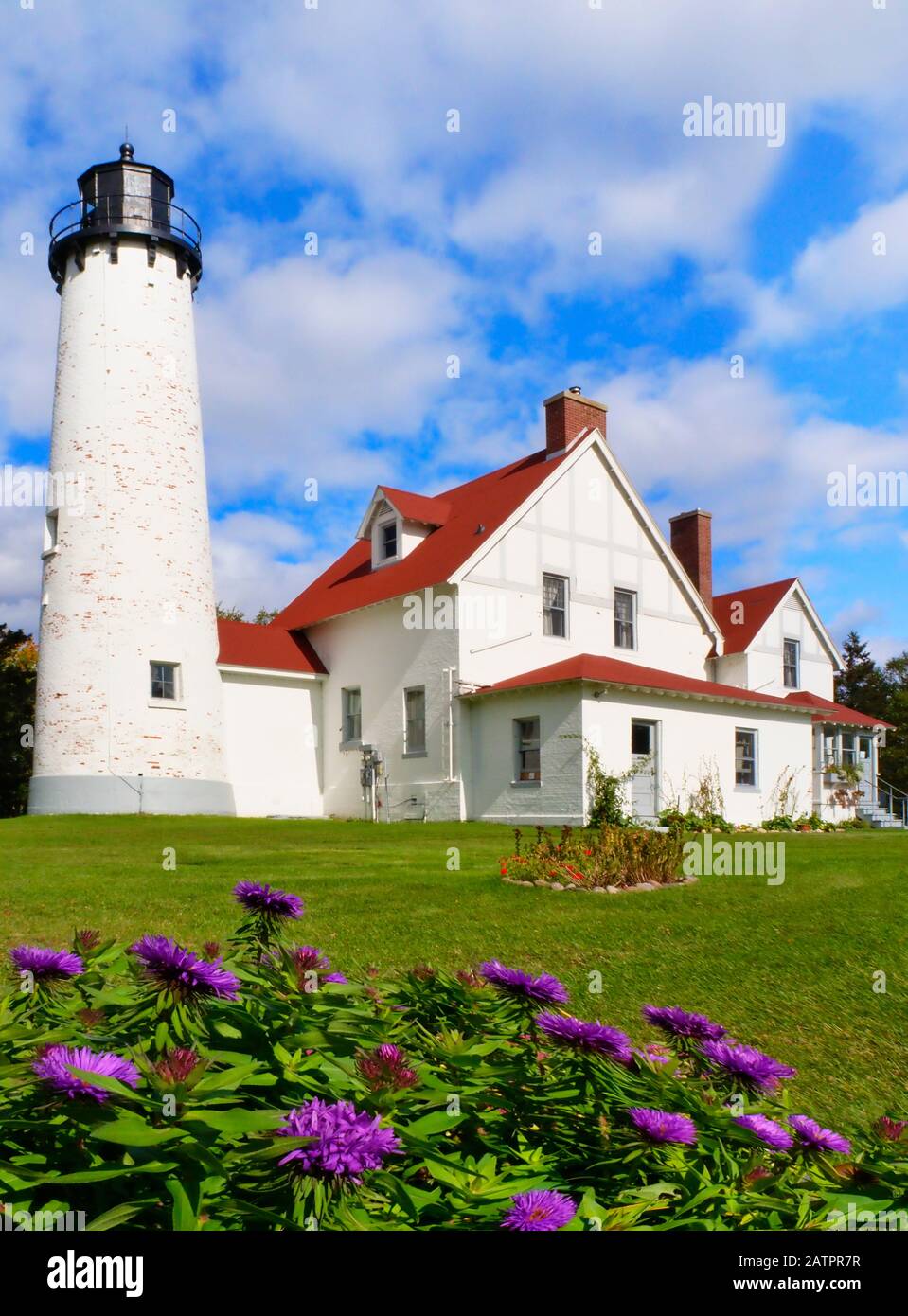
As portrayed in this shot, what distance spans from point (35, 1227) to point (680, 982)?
601 centimetres

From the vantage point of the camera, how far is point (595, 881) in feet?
35.6

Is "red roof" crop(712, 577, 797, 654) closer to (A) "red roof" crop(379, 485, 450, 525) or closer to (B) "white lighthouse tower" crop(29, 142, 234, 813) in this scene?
(A) "red roof" crop(379, 485, 450, 525)

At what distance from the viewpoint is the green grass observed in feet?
21.1

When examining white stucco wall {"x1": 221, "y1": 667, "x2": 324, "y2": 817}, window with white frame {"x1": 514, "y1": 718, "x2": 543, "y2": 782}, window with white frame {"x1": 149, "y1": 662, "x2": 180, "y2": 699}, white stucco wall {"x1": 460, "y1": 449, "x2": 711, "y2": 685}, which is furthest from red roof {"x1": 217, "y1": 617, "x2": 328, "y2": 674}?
window with white frame {"x1": 514, "y1": 718, "x2": 543, "y2": 782}

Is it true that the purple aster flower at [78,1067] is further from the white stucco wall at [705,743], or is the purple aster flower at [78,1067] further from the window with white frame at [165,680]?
the window with white frame at [165,680]

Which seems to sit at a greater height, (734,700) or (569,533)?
(569,533)

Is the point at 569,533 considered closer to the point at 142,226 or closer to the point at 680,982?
the point at 142,226

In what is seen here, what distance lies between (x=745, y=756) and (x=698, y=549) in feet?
27.0

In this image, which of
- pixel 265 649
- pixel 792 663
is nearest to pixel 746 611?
pixel 792 663

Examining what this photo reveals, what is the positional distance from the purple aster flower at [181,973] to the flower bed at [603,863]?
8.77 meters

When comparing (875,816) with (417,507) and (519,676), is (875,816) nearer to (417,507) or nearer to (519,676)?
(519,676)

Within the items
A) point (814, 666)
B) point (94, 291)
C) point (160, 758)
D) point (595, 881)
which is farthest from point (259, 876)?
point (814, 666)

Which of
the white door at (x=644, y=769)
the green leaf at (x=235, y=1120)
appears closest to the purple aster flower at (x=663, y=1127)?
the green leaf at (x=235, y=1120)

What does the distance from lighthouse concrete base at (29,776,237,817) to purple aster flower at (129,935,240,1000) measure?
21.7 meters
